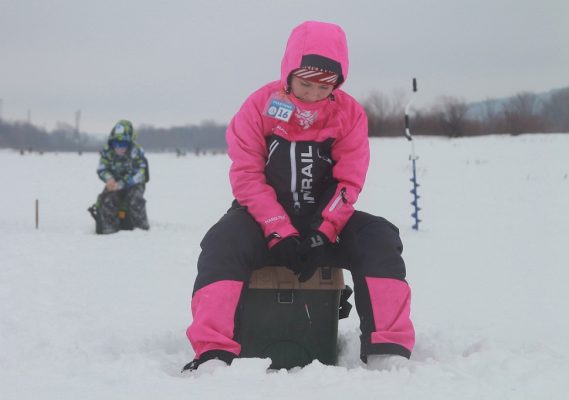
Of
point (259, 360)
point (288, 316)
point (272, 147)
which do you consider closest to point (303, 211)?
point (272, 147)

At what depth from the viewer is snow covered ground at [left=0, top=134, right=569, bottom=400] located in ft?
6.19

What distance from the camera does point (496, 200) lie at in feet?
37.7

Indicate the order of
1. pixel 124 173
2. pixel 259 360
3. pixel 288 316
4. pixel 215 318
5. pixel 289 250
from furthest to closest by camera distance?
1. pixel 124 173
2. pixel 288 316
3. pixel 289 250
4. pixel 215 318
5. pixel 259 360

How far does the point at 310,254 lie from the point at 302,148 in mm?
467

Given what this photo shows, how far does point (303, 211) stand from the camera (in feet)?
9.02

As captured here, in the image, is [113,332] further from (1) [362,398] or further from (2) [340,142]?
(1) [362,398]

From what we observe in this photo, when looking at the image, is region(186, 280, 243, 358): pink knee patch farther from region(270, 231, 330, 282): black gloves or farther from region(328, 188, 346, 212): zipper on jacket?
region(328, 188, 346, 212): zipper on jacket

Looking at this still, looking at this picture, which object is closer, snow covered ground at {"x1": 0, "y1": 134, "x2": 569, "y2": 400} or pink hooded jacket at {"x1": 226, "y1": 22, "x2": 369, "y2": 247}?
snow covered ground at {"x1": 0, "y1": 134, "x2": 569, "y2": 400}

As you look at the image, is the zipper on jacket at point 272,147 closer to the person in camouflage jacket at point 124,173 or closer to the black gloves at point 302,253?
the black gloves at point 302,253

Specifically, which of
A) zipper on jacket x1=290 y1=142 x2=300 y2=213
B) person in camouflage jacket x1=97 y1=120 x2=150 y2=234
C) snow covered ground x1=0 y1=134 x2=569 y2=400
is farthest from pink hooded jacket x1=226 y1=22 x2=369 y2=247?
person in camouflage jacket x1=97 y1=120 x2=150 y2=234

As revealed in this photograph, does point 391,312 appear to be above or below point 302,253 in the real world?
below

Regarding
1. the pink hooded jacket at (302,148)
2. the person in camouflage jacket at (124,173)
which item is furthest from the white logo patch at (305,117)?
the person in camouflage jacket at (124,173)

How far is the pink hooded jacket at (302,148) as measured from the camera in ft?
8.56

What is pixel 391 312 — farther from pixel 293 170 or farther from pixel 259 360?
pixel 293 170
